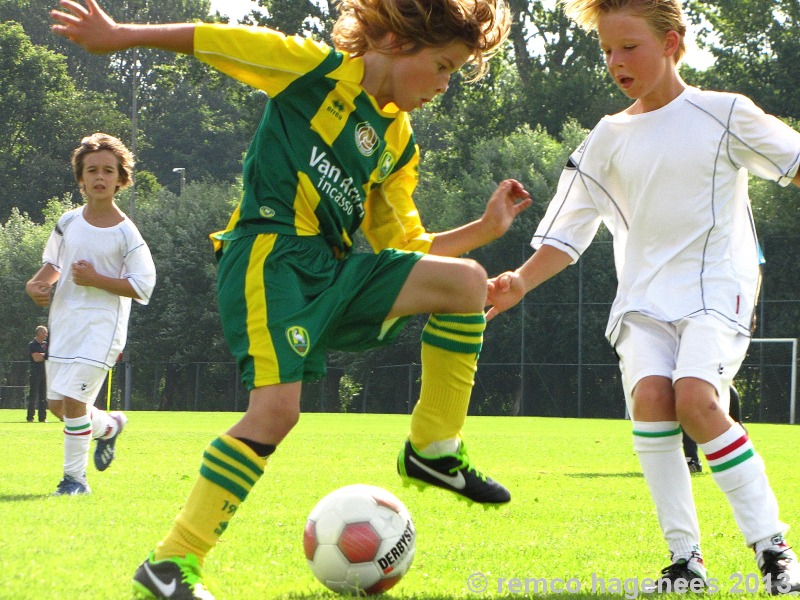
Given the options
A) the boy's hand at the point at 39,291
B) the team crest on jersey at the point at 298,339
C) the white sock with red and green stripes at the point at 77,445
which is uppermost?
the boy's hand at the point at 39,291

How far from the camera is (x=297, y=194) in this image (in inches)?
169

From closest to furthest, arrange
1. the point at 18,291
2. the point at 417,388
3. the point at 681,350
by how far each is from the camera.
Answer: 1. the point at 681,350
2. the point at 417,388
3. the point at 18,291

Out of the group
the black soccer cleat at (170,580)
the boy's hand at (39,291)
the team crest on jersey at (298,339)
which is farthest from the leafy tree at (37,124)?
the black soccer cleat at (170,580)

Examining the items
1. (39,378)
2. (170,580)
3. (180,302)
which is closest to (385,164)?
(170,580)

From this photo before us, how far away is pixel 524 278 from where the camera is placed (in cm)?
514

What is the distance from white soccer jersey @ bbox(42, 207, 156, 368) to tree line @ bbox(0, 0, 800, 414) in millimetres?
24074

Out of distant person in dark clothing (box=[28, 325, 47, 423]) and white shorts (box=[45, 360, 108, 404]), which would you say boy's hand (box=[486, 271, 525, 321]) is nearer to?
white shorts (box=[45, 360, 108, 404])

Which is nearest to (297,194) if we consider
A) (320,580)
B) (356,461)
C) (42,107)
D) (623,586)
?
(320,580)

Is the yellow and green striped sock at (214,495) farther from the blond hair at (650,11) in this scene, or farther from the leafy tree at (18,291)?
the leafy tree at (18,291)

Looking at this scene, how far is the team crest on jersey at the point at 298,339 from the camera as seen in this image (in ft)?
13.4

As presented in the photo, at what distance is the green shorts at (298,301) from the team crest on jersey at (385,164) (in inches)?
14.5

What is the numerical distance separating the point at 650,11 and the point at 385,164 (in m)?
1.18

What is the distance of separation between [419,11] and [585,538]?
8.87ft

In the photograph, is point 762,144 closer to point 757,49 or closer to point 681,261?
point 681,261
